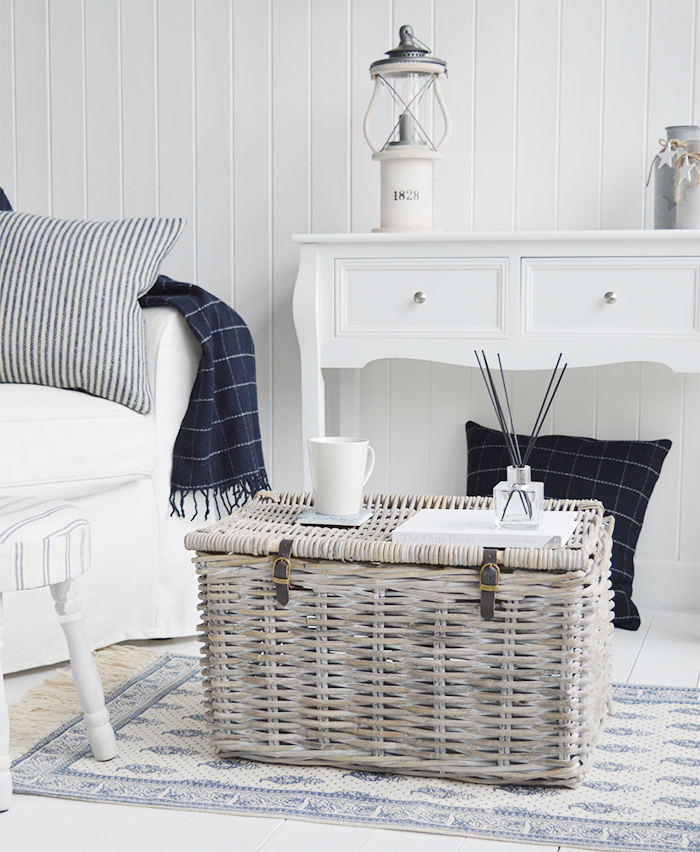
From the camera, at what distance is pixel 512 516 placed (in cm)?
126

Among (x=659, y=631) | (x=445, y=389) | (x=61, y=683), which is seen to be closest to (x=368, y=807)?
(x=61, y=683)

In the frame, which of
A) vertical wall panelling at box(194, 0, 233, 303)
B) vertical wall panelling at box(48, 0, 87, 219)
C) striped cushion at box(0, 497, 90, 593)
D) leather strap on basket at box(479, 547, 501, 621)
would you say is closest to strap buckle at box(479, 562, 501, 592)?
leather strap on basket at box(479, 547, 501, 621)

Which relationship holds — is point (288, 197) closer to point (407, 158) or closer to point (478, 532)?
point (407, 158)

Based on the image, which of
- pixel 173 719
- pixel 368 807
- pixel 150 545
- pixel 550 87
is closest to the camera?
pixel 368 807

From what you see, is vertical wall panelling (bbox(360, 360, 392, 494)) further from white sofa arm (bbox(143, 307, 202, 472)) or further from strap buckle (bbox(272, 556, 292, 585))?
strap buckle (bbox(272, 556, 292, 585))

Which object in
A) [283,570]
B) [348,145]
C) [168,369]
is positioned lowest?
[283,570]

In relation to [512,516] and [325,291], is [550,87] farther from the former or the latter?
[512,516]

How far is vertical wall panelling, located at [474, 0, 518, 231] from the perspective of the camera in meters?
2.15

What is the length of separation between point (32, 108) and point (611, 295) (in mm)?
1548

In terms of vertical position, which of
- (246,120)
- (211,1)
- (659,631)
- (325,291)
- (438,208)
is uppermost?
(211,1)

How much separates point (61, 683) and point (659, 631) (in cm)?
113

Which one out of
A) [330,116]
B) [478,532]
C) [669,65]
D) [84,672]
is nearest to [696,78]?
[669,65]

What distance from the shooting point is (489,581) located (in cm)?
116

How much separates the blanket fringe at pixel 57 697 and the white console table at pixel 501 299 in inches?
22.9
